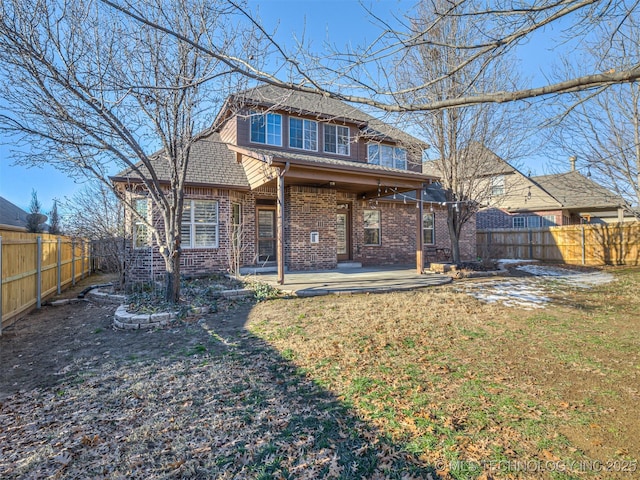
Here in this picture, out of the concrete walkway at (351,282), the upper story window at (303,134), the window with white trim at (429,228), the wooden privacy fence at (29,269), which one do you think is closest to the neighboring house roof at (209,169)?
the upper story window at (303,134)

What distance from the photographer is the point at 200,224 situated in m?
10.8

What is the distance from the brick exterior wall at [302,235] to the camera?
1044 cm

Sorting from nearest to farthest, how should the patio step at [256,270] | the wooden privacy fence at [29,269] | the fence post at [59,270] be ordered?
the wooden privacy fence at [29,269], the fence post at [59,270], the patio step at [256,270]

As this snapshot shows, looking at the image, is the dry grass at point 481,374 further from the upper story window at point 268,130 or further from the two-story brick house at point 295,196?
the upper story window at point 268,130

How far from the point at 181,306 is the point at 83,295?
441cm

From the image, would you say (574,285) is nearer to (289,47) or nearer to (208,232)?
(289,47)

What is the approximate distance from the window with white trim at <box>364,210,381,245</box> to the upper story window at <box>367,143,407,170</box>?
7.27 feet

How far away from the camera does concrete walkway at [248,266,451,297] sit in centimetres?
816

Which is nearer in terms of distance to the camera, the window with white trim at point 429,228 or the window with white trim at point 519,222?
the window with white trim at point 429,228

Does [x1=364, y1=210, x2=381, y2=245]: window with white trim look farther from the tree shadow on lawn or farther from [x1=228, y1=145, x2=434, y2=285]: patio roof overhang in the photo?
the tree shadow on lawn

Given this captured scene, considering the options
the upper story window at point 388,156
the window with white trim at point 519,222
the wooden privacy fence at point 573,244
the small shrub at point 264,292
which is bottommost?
the small shrub at point 264,292

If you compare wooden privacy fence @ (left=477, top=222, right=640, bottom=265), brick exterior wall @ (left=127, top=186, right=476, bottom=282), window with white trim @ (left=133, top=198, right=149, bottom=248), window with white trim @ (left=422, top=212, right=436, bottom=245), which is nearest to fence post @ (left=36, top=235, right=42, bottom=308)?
brick exterior wall @ (left=127, top=186, right=476, bottom=282)

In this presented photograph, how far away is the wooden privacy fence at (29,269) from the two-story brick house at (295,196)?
210 cm

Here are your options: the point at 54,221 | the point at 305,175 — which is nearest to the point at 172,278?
the point at 305,175
